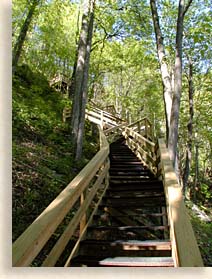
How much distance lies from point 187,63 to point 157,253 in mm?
10647

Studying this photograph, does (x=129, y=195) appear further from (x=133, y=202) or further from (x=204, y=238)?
(x=204, y=238)

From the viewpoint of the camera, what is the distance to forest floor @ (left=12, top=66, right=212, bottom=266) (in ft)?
13.1

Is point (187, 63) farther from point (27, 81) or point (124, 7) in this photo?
point (27, 81)

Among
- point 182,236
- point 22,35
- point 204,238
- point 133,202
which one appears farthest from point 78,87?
point 182,236

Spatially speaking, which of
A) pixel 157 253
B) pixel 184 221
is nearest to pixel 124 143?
pixel 157 253

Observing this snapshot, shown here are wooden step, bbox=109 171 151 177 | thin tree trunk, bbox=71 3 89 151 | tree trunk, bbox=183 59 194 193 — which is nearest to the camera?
wooden step, bbox=109 171 151 177

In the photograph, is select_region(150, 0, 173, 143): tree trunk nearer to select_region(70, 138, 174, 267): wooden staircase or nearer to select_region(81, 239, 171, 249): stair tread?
select_region(70, 138, 174, 267): wooden staircase

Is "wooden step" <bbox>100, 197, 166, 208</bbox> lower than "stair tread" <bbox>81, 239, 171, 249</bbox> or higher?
higher

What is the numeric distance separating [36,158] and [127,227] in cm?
258

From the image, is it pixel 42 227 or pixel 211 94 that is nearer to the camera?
pixel 42 227

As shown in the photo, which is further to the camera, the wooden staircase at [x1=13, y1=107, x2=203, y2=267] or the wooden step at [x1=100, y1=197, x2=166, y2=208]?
the wooden step at [x1=100, y1=197, x2=166, y2=208]

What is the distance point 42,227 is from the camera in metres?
1.82

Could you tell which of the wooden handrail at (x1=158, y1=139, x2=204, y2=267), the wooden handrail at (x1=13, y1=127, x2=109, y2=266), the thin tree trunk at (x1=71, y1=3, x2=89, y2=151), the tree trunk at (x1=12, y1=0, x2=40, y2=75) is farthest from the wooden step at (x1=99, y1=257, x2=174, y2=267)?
the tree trunk at (x1=12, y1=0, x2=40, y2=75)

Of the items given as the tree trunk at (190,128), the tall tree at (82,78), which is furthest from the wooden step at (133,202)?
the tree trunk at (190,128)
